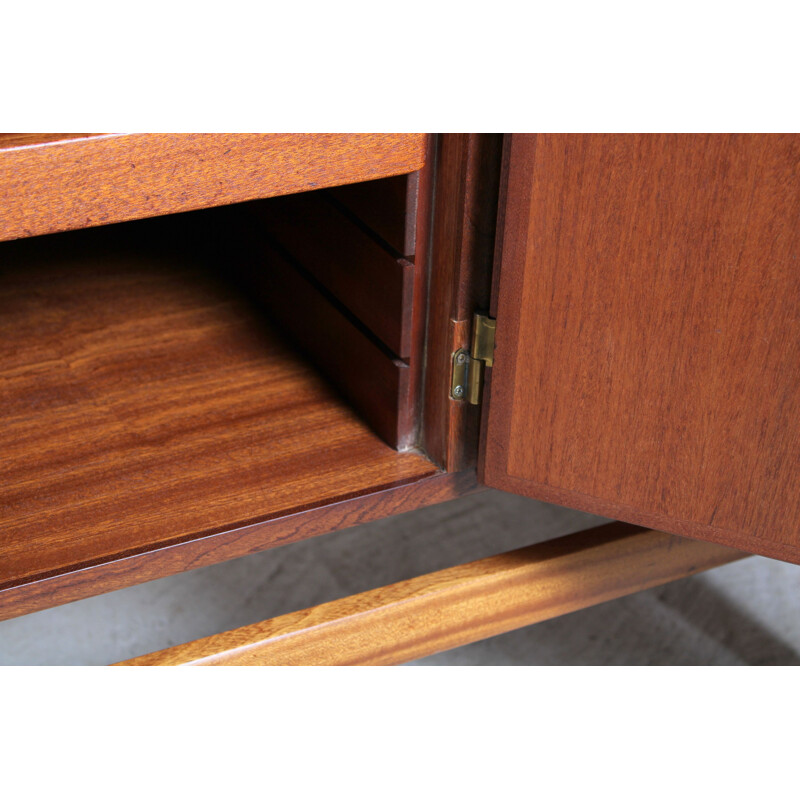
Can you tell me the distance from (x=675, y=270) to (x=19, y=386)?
1.84ft

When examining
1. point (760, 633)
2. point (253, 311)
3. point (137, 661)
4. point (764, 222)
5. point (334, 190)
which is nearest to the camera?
point (764, 222)

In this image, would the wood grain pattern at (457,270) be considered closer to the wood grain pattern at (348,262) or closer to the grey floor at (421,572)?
the wood grain pattern at (348,262)

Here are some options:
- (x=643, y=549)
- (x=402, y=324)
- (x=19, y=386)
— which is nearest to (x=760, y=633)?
(x=643, y=549)

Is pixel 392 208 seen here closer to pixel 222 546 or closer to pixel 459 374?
pixel 459 374

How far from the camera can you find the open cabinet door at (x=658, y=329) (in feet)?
2.00

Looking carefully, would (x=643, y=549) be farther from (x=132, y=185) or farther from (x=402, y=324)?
(x=132, y=185)

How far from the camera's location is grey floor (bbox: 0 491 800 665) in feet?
3.63

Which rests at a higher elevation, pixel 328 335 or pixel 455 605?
pixel 328 335

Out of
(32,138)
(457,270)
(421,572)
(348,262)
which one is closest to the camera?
(32,138)

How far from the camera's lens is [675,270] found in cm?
64

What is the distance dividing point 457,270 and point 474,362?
0.07 metres

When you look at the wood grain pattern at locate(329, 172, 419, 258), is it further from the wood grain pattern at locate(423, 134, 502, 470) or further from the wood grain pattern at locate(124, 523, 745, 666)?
the wood grain pattern at locate(124, 523, 745, 666)

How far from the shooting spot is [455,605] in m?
0.82

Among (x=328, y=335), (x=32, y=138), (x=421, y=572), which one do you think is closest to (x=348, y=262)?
(x=328, y=335)
